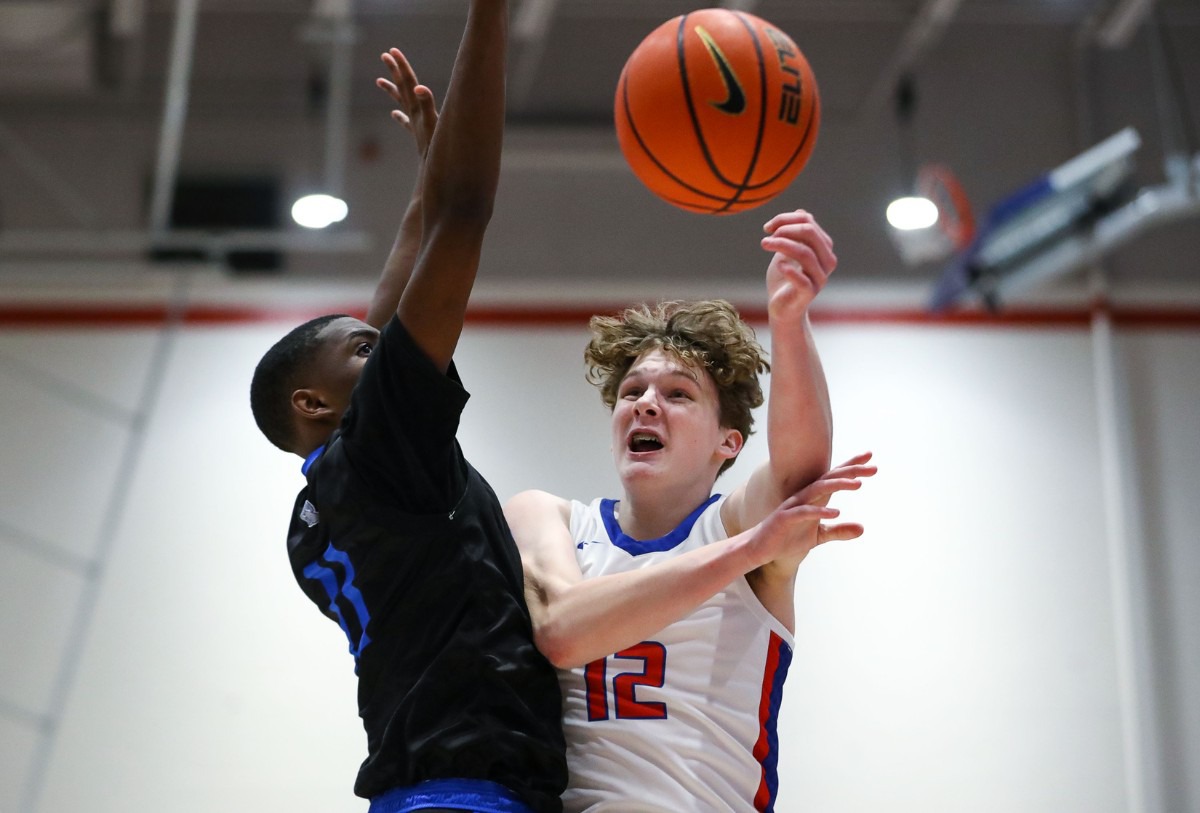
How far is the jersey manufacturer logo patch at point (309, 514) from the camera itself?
2506mm

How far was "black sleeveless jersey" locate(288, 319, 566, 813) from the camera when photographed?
2201mm

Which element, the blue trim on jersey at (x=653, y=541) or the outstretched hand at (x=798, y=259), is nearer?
the outstretched hand at (x=798, y=259)

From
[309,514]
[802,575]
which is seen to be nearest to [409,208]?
[309,514]

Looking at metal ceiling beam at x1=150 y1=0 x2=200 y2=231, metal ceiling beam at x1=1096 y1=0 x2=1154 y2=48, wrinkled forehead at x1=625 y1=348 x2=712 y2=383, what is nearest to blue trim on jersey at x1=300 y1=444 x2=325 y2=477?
wrinkled forehead at x1=625 y1=348 x2=712 y2=383

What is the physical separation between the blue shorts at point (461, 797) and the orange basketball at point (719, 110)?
65.5 inches

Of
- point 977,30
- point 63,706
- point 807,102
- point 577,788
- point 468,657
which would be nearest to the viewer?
point 468,657

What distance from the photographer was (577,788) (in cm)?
251

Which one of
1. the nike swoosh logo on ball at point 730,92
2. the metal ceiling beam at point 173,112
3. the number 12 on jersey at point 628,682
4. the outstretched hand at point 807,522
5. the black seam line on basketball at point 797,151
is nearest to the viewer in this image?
the outstretched hand at point 807,522

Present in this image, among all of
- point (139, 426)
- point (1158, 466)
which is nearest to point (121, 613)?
point (139, 426)

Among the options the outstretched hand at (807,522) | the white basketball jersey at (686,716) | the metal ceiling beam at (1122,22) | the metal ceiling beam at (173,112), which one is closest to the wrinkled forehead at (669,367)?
the white basketball jersey at (686,716)

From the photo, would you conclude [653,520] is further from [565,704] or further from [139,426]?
[139,426]

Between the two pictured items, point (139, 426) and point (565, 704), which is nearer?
point (565, 704)

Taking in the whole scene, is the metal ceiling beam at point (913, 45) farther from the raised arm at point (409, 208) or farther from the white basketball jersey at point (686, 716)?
the white basketball jersey at point (686, 716)

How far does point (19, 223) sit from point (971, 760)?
669 centimetres
